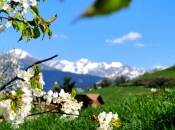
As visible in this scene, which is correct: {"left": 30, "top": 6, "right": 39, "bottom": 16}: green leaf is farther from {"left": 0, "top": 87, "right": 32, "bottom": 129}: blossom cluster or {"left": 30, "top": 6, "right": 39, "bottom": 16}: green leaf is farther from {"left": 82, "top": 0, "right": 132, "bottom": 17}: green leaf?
{"left": 82, "top": 0, "right": 132, "bottom": 17}: green leaf

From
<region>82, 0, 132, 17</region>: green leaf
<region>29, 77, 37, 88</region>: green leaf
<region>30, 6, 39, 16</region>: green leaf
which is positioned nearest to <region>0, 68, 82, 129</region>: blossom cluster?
<region>29, 77, 37, 88</region>: green leaf

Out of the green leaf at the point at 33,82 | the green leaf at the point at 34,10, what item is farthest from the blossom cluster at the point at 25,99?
the green leaf at the point at 34,10

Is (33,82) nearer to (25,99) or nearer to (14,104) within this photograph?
(25,99)

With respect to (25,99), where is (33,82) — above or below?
above

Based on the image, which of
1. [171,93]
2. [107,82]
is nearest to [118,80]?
[107,82]

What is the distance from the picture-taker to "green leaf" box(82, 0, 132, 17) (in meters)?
0.40

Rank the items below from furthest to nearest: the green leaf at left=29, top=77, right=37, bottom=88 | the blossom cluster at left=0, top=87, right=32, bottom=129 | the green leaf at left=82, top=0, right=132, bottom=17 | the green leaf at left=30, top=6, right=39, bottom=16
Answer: the green leaf at left=30, top=6, right=39, bottom=16, the green leaf at left=29, top=77, right=37, bottom=88, the blossom cluster at left=0, top=87, right=32, bottom=129, the green leaf at left=82, top=0, right=132, bottom=17

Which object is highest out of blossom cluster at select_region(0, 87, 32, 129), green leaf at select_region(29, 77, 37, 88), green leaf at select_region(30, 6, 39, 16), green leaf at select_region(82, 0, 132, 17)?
green leaf at select_region(30, 6, 39, 16)

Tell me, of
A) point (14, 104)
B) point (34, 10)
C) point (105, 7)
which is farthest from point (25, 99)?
point (105, 7)

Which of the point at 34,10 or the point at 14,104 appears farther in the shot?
the point at 34,10

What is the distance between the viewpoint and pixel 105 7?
40 cm

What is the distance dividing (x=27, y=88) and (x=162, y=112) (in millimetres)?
3431

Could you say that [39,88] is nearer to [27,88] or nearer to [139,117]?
[27,88]

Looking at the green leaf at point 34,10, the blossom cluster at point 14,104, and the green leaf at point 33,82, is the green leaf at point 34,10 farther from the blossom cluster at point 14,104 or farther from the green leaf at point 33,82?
the blossom cluster at point 14,104
